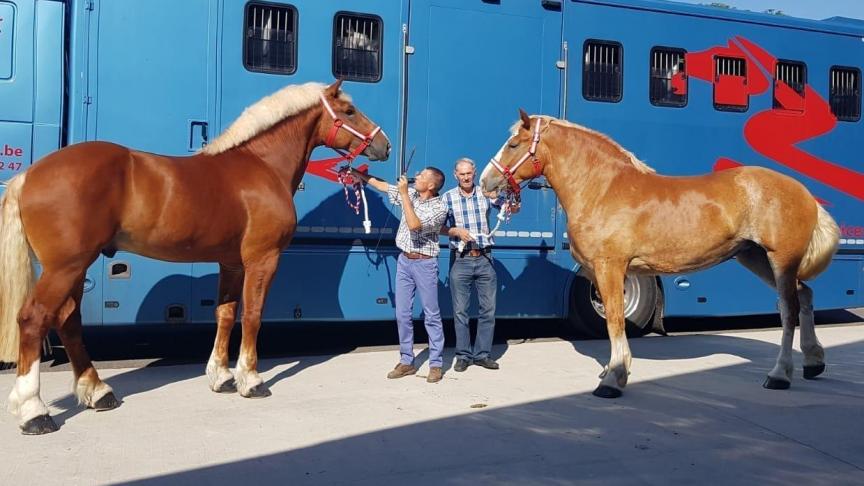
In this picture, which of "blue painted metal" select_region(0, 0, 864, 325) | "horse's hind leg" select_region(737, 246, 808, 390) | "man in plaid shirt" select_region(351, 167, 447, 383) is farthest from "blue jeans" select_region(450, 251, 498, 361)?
"horse's hind leg" select_region(737, 246, 808, 390)

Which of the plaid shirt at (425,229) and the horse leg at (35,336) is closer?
the horse leg at (35,336)

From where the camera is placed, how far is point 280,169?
19.2ft

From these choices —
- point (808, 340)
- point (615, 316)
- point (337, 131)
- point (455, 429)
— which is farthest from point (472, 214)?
point (808, 340)

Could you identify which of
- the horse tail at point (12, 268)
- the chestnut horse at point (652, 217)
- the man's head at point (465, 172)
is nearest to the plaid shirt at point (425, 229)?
the man's head at point (465, 172)

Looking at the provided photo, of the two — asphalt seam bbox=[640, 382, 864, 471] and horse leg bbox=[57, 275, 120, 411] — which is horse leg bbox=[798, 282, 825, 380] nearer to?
asphalt seam bbox=[640, 382, 864, 471]

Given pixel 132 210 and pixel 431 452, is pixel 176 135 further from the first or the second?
pixel 431 452

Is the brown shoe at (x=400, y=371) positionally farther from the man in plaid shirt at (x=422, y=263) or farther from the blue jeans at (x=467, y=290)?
the blue jeans at (x=467, y=290)

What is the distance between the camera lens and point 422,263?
6.23 meters

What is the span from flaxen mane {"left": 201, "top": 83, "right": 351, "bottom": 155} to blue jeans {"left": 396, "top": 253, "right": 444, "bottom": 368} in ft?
4.76

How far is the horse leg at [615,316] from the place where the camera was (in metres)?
5.74

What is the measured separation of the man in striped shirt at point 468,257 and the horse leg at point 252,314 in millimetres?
1561

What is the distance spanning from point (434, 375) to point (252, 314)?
150 cm

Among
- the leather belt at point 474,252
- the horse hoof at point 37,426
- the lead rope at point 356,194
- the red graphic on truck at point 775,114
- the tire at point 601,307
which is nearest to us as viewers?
the horse hoof at point 37,426

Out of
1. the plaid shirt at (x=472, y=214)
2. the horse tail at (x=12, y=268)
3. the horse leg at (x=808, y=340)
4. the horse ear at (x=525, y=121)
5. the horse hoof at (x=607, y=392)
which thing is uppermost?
the horse ear at (x=525, y=121)
